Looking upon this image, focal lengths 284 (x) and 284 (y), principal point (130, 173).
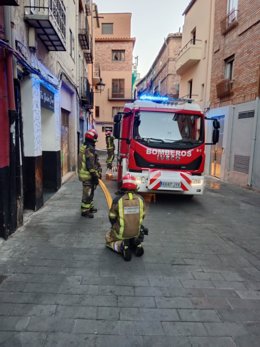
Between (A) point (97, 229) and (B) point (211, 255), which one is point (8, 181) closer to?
(A) point (97, 229)

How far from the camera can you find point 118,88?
3319 cm

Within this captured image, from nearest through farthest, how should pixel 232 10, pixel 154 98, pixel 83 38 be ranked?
pixel 154 98
pixel 232 10
pixel 83 38

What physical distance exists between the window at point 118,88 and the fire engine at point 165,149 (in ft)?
87.3

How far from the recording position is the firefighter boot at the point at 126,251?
413cm

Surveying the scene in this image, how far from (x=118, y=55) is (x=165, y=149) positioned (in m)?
29.2

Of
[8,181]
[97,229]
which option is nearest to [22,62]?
[8,181]

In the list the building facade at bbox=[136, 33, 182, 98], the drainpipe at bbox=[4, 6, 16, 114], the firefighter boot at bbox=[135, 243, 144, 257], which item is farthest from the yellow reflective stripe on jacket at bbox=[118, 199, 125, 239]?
the building facade at bbox=[136, 33, 182, 98]

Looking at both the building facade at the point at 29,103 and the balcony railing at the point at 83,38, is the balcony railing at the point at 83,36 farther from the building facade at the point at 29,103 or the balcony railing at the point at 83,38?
the building facade at the point at 29,103

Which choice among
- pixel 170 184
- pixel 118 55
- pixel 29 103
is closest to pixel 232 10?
pixel 170 184

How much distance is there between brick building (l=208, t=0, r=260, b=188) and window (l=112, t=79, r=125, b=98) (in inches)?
767

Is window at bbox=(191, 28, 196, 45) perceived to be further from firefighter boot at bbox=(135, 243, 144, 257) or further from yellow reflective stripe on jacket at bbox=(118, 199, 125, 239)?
firefighter boot at bbox=(135, 243, 144, 257)

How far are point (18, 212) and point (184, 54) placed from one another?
1545 cm

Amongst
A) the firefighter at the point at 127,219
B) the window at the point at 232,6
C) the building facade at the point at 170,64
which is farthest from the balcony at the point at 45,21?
the building facade at the point at 170,64

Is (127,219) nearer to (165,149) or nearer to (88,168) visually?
(88,168)
